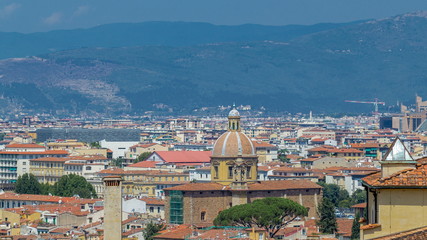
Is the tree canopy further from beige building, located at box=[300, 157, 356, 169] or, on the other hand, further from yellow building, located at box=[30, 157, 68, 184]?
yellow building, located at box=[30, 157, 68, 184]

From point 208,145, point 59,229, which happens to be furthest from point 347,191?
point 208,145

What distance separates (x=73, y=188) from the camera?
274 ft

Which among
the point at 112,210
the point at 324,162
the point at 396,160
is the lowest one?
the point at 112,210

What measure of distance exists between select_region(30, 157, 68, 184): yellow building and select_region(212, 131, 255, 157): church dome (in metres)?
37.0

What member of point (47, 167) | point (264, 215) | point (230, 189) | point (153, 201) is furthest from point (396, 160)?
point (47, 167)

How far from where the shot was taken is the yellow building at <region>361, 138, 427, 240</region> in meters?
11.2

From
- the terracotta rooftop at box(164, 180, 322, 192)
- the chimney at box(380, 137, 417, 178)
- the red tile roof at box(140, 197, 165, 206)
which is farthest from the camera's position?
the red tile roof at box(140, 197, 165, 206)

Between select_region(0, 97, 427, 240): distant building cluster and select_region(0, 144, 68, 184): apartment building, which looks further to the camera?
select_region(0, 144, 68, 184): apartment building

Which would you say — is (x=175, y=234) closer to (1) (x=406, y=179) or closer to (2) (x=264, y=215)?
(2) (x=264, y=215)

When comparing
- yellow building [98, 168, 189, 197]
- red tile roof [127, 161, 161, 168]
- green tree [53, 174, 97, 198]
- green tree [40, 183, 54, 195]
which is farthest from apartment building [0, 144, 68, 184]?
green tree [53, 174, 97, 198]

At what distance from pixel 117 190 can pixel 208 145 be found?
386 ft

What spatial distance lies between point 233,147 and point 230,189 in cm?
238

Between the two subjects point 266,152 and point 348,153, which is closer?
point 348,153

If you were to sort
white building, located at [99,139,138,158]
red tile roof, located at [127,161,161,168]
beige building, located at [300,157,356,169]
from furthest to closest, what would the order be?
1. white building, located at [99,139,138,158]
2. beige building, located at [300,157,356,169]
3. red tile roof, located at [127,161,161,168]
